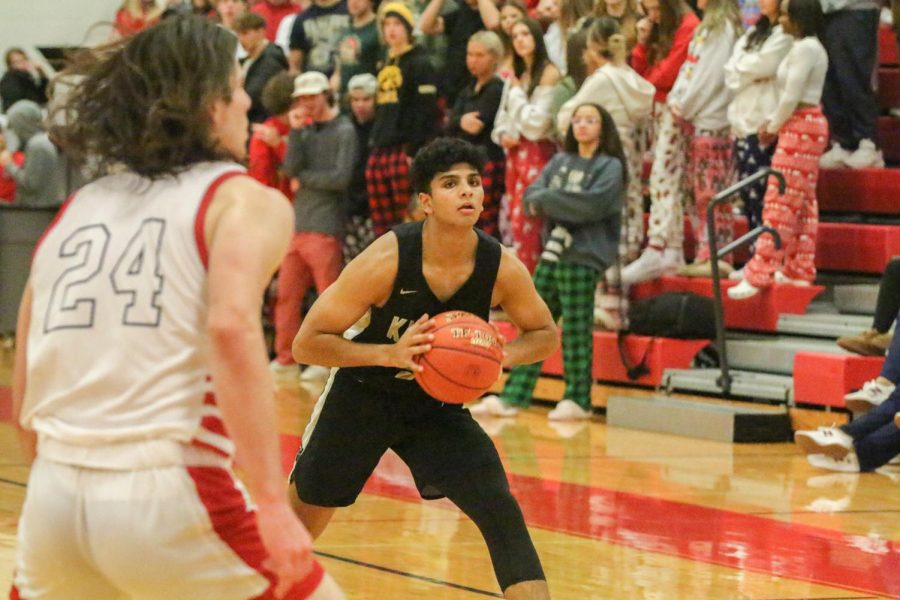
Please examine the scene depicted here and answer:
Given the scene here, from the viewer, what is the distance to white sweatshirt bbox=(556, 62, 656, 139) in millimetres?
10516

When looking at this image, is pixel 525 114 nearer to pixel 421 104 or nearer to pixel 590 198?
pixel 590 198

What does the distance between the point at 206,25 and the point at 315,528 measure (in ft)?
8.43

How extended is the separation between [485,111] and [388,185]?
1055 millimetres

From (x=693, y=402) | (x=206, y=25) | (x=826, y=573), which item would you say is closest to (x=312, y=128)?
(x=693, y=402)

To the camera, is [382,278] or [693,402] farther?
[693,402]

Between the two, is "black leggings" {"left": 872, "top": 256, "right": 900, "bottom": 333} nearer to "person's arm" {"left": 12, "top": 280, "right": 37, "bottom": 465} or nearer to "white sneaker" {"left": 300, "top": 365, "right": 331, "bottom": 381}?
"white sneaker" {"left": 300, "top": 365, "right": 331, "bottom": 381}

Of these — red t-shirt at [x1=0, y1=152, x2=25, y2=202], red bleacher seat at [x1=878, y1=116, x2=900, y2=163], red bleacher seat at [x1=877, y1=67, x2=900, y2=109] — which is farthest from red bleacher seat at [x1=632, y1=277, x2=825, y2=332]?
red t-shirt at [x1=0, y1=152, x2=25, y2=202]

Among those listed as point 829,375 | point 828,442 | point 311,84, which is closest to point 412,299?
point 828,442

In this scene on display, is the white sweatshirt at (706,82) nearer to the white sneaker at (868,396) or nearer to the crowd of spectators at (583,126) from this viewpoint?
the crowd of spectators at (583,126)

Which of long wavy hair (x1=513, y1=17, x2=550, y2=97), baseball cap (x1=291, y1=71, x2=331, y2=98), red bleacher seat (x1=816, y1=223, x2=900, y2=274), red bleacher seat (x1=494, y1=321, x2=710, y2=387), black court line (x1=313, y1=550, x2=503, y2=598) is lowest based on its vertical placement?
red bleacher seat (x1=494, y1=321, x2=710, y2=387)

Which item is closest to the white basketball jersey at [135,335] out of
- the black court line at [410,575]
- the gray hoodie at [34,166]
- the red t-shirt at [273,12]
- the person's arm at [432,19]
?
the black court line at [410,575]

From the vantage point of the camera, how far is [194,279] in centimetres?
280

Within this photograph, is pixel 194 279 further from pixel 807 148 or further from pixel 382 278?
pixel 807 148

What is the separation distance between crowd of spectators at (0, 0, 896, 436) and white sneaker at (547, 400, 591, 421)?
8cm
